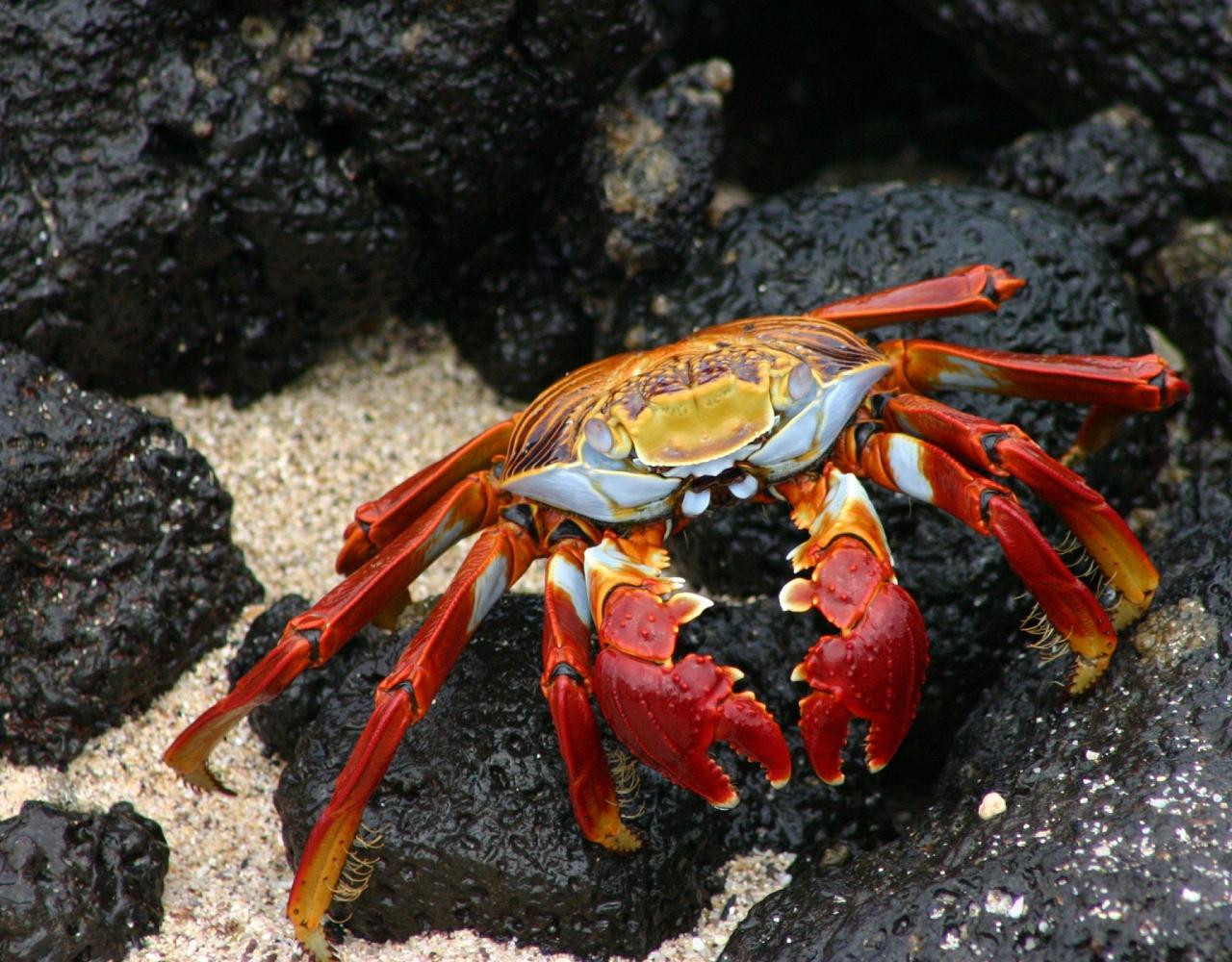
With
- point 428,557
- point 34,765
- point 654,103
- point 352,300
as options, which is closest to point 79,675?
point 34,765

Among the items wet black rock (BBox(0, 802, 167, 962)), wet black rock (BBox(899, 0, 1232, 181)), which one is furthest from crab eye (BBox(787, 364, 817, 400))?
wet black rock (BBox(899, 0, 1232, 181))

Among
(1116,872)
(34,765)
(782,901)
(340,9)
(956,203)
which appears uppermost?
(340,9)

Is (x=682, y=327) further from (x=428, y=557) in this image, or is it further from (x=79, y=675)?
(x=79, y=675)

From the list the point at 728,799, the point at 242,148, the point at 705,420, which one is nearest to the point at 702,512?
the point at 705,420

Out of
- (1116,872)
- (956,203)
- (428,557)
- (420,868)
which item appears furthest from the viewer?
(956,203)

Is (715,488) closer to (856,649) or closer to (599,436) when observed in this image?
(599,436)

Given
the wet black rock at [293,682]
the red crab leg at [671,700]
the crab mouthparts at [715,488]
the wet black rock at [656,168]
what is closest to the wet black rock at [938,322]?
the wet black rock at [656,168]
